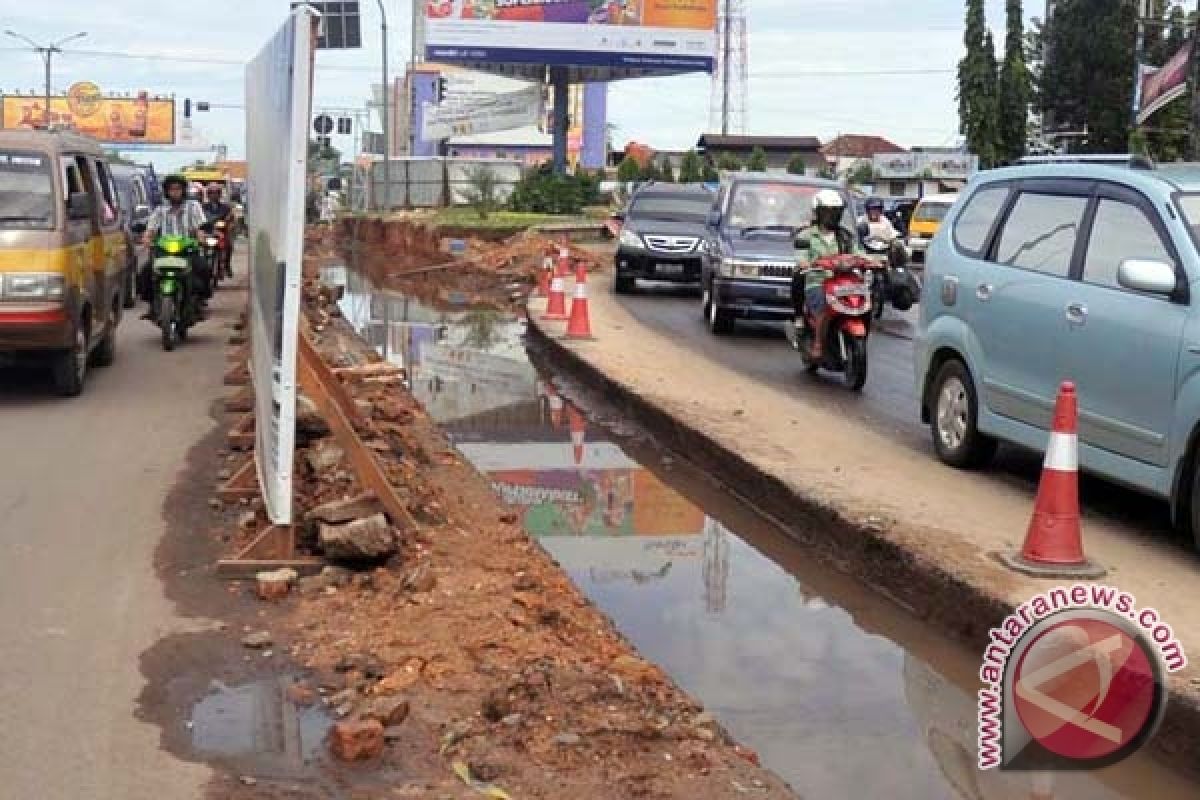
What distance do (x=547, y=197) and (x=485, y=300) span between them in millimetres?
20874

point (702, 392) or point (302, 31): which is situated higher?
point (302, 31)

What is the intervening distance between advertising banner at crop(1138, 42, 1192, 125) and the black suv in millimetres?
11552

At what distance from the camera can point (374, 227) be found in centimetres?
4353

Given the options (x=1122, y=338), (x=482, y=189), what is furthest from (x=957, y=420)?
(x=482, y=189)

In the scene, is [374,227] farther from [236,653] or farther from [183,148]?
[183,148]

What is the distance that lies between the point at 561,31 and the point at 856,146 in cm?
6684

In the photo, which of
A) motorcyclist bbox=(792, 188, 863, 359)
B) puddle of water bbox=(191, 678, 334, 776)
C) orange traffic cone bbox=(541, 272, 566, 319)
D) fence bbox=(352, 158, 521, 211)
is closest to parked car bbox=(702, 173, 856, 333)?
orange traffic cone bbox=(541, 272, 566, 319)

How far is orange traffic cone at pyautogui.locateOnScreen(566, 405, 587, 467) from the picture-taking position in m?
11.0

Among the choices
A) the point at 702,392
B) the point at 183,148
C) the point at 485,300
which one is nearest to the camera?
the point at 702,392

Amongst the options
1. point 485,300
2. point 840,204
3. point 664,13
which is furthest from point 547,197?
point 840,204

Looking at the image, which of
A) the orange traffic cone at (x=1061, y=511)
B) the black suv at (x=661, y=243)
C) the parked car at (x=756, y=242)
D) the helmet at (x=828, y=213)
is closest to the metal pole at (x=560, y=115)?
the black suv at (x=661, y=243)

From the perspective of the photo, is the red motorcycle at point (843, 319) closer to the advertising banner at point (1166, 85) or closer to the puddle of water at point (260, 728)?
the puddle of water at point (260, 728)

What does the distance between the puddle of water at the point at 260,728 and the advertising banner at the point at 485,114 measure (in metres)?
62.2

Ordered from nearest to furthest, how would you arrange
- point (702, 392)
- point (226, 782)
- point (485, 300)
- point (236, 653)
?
point (226, 782) → point (236, 653) → point (702, 392) → point (485, 300)
